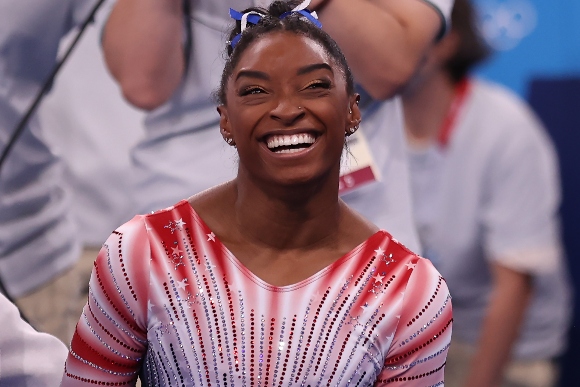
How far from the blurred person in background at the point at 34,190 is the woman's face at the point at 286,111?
0.91m

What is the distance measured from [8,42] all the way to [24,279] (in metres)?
0.54

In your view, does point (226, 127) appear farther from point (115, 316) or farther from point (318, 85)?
point (115, 316)

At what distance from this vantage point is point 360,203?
1816 millimetres

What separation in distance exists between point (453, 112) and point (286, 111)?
0.91m

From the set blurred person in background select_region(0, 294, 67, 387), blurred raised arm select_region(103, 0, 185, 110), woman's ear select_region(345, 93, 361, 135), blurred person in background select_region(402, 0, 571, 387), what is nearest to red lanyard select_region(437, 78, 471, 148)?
blurred person in background select_region(402, 0, 571, 387)

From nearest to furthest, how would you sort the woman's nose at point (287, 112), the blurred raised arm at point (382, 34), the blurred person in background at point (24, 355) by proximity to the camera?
the woman's nose at point (287, 112) < the blurred person in background at point (24, 355) < the blurred raised arm at point (382, 34)

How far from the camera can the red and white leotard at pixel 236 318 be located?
112 centimetres

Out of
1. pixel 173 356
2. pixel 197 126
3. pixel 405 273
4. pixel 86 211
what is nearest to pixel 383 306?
pixel 405 273

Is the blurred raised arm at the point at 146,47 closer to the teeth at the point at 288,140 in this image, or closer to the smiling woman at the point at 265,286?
the smiling woman at the point at 265,286

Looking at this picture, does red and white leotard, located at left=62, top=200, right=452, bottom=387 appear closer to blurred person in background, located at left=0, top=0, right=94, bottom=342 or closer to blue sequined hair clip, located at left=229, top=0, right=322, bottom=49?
blue sequined hair clip, located at left=229, top=0, right=322, bottom=49

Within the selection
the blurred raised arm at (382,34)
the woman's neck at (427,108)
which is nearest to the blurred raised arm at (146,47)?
the blurred raised arm at (382,34)

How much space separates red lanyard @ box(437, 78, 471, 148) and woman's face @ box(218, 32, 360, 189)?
32.3 inches

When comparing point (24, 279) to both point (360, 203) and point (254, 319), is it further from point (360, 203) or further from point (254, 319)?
point (254, 319)

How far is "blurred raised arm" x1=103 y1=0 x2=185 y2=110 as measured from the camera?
1805 millimetres
